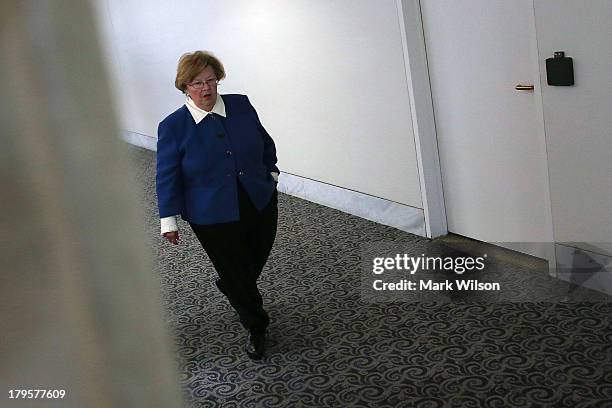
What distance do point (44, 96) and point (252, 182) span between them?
3.81m

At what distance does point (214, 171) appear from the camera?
429 centimetres

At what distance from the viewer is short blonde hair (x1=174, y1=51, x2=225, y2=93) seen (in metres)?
4.19

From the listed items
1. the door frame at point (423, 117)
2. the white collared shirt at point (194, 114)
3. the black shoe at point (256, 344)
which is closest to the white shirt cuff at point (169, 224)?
the white collared shirt at point (194, 114)

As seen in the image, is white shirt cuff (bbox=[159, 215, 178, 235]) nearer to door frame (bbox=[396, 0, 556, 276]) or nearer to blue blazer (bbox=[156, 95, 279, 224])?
blue blazer (bbox=[156, 95, 279, 224])

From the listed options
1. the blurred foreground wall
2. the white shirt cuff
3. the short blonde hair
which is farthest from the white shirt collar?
the blurred foreground wall

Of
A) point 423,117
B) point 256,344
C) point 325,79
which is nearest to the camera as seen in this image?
point 256,344

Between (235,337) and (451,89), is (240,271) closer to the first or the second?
(235,337)

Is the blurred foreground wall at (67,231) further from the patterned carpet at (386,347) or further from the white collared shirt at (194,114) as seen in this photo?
the white collared shirt at (194,114)

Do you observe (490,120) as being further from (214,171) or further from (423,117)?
(214,171)

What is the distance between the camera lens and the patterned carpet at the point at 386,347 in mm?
3836

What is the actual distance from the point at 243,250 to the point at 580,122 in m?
2.11

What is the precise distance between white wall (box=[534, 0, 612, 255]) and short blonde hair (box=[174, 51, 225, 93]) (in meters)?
1.91

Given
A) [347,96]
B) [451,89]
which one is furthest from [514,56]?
[347,96]

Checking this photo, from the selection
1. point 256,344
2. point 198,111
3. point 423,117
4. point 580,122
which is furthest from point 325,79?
point 256,344
